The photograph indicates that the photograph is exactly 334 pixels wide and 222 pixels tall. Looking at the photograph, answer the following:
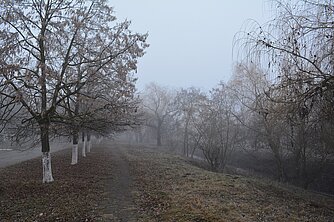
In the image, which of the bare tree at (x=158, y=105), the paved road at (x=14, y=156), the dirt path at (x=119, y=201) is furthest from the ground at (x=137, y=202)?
the bare tree at (x=158, y=105)

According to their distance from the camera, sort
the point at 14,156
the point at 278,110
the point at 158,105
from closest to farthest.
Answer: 1. the point at 278,110
2. the point at 14,156
3. the point at 158,105

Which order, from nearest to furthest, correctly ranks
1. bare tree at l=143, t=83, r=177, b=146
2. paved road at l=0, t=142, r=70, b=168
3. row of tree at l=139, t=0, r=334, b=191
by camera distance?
1. row of tree at l=139, t=0, r=334, b=191
2. paved road at l=0, t=142, r=70, b=168
3. bare tree at l=143, t=83, r=177, b=146

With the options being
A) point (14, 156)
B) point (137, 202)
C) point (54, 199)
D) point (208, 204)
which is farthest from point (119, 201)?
point (14, 156)

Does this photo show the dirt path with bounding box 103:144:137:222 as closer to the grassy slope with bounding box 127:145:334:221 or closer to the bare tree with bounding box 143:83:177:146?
the grassy slope with bounding box 127:145:334:221

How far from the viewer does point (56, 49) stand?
44.6 ft

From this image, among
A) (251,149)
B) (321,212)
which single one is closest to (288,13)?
(321,212)

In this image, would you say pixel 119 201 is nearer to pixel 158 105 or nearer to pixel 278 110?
pixel 278 110

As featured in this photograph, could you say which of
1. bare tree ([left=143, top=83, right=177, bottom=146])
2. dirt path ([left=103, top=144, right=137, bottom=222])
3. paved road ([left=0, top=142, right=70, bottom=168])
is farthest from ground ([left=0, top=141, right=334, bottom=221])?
bare tree ([left=143, top=83, right=177, bottom=146])

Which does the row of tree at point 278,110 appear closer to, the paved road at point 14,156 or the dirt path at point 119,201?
the dirt path at point 119,201

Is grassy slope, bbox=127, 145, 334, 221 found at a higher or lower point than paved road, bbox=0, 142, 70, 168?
lower

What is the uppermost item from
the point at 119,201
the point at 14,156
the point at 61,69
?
the point at 61,69

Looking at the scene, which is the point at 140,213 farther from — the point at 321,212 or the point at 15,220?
the point at 321,212

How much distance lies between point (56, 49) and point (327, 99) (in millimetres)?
10926

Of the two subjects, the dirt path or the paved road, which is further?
the paved road
